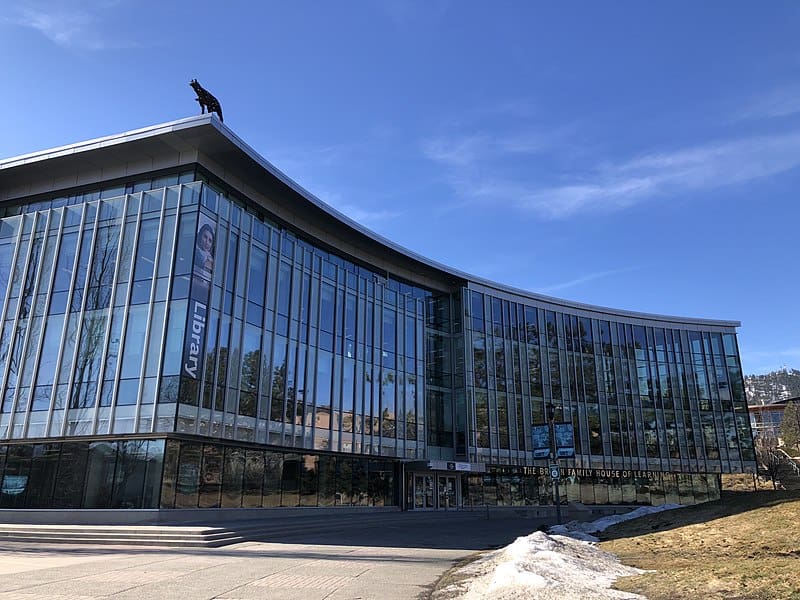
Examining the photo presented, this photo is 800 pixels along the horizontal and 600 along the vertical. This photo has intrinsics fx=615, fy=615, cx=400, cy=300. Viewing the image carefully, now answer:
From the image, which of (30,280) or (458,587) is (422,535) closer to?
(458,587)

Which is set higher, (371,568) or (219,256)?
(219,256)

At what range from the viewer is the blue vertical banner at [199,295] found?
25.6 meters

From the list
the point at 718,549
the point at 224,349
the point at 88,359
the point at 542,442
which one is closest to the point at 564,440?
the point at 542,442

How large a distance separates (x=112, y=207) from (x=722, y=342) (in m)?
55.4

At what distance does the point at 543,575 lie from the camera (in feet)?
35.1

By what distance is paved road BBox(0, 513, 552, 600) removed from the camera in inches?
425

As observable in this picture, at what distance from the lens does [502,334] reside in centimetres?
5016

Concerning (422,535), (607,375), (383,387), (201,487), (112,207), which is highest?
(112,207)

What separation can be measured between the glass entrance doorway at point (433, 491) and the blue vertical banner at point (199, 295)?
19.8 m

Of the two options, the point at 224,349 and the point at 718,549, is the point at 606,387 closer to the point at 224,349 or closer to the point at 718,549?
the point at 224,349

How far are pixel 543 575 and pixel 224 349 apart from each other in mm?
20027

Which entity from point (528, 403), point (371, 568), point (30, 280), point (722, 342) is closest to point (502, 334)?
point (528, 403)

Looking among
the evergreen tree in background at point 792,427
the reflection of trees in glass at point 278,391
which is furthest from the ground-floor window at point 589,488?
the evergreen tree in background at point 792,427

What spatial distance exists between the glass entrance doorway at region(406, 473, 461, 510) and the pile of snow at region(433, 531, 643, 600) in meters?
26.1
